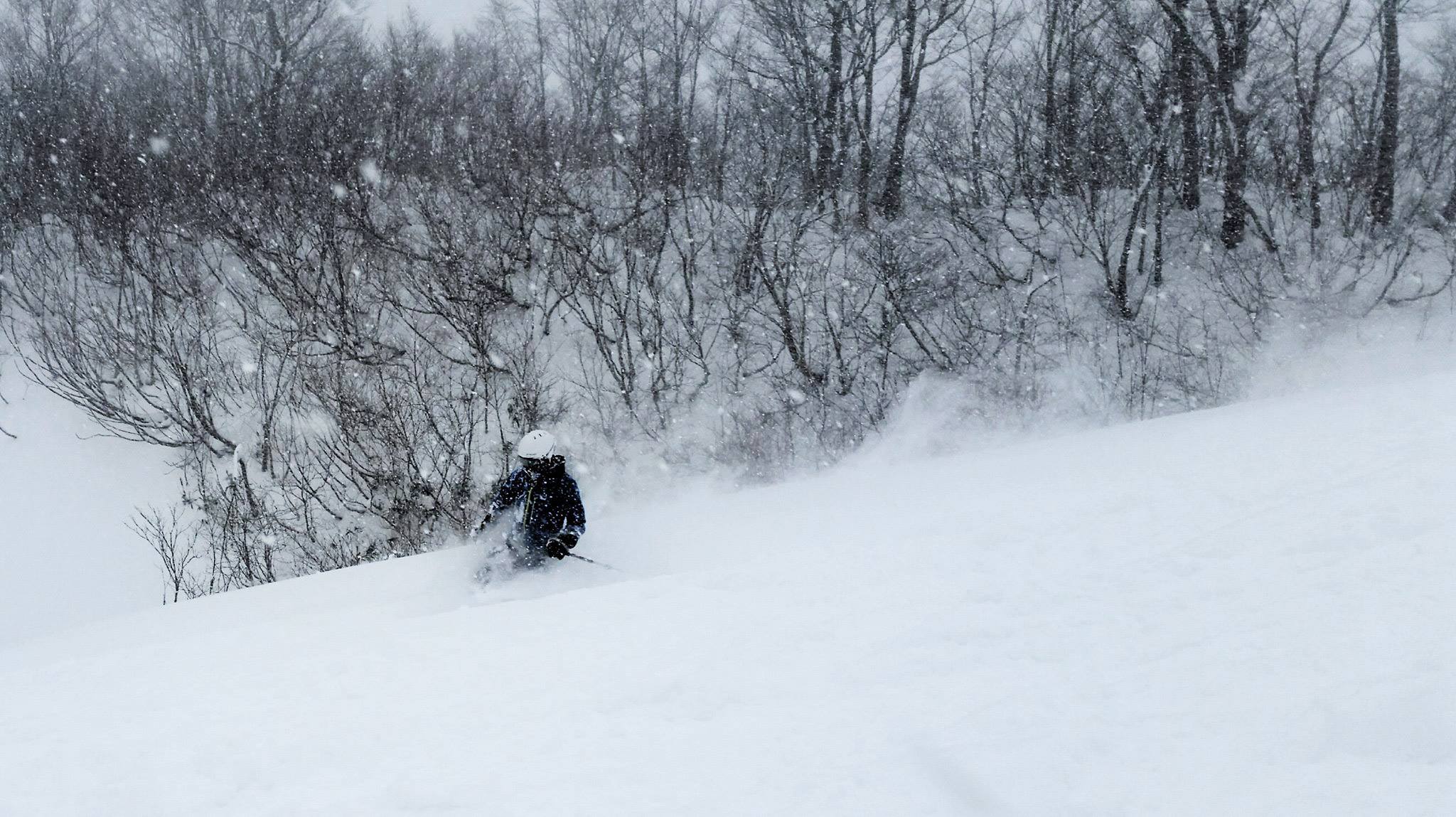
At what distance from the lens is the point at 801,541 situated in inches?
267

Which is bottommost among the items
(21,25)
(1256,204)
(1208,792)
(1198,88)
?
(1208,792)

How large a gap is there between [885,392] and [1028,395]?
2.71 metres

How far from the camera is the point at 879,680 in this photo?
385 cm

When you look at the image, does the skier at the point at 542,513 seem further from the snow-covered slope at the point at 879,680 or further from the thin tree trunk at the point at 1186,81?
the thin tree trunk at the point at 1186,81

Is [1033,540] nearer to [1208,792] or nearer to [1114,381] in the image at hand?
[1208,792]

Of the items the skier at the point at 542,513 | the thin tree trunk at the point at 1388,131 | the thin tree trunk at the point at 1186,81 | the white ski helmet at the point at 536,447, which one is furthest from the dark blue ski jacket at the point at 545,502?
the thin tree trunk at the point at 1388,131

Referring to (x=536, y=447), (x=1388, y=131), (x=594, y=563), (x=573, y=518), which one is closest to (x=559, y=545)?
(x=573, y=518)

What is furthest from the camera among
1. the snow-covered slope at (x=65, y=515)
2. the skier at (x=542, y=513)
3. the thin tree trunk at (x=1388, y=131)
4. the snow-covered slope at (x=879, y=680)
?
the thin tree trunk at (x=1388, y=131)

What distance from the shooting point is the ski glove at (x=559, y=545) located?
22.6 ft

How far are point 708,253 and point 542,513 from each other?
42.7ft

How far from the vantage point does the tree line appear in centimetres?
1465

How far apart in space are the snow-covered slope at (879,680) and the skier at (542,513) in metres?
0.61

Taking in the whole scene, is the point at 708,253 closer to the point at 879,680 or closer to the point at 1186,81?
the point at 1186,81

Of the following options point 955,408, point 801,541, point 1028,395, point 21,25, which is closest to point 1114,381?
point 1028,395
